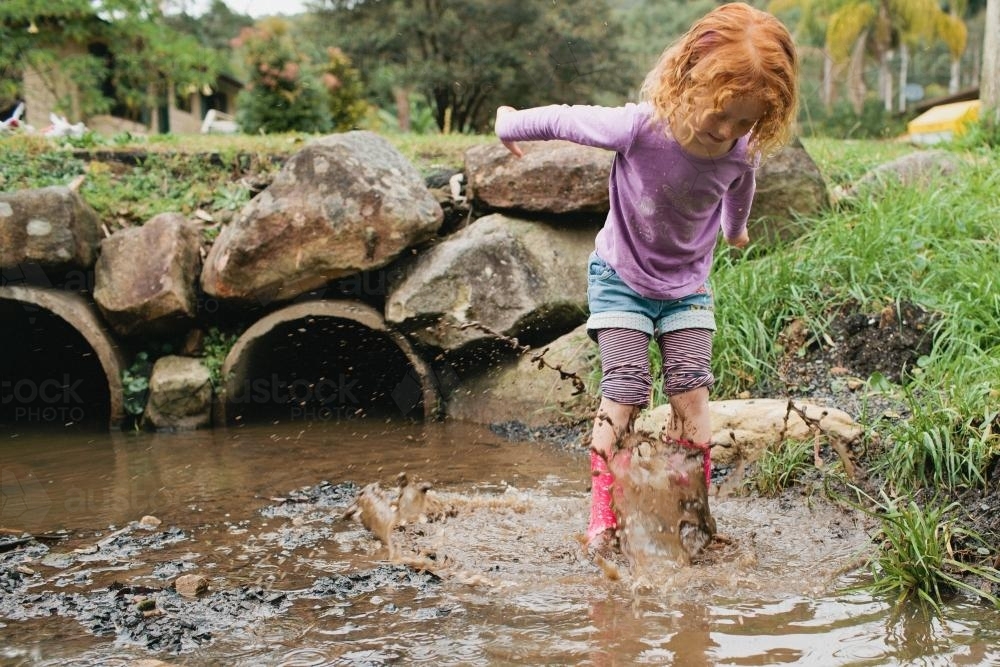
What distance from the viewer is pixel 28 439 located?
18.4ft

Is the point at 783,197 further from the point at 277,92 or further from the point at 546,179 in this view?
the point at 277,92

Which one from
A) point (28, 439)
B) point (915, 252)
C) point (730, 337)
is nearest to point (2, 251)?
point (28, 439)

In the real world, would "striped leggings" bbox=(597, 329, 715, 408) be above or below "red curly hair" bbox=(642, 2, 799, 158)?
below

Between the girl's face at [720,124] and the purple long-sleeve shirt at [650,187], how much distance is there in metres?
0.05

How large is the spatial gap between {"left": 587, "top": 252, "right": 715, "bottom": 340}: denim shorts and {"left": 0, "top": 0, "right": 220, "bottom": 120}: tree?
12.7m

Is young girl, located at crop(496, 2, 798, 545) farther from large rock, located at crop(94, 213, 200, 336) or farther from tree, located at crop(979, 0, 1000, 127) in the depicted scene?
tree, located at crop(979, 0, 1000, 127)

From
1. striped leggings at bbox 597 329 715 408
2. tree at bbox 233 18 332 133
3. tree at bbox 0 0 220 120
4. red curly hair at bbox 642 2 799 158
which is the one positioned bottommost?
striped leggings at bbox 597 329 715 408

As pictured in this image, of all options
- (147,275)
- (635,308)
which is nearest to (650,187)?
(635,308)

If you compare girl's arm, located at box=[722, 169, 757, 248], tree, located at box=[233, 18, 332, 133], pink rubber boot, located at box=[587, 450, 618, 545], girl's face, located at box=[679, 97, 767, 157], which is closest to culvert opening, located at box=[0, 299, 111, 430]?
pink rubber boot, located at box=[587, 450, 618, 545]

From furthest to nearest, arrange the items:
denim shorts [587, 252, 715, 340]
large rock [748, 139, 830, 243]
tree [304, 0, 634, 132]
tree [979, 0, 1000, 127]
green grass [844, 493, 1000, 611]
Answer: tree [304, 0, 634, 132] < tree [979, 0, 1000, 127] < large rock [748, 139, 830, 243] < denim shorts [587, 252, 715, 340] < green grass [844, 493, 1000, 611]

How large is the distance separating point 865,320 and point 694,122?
264cm

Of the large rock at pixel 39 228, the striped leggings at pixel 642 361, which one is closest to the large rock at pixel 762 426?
the striped leggings at pixel 642 361

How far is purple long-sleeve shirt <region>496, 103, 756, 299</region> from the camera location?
283cm

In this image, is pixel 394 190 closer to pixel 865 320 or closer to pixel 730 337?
pixel 730 337
